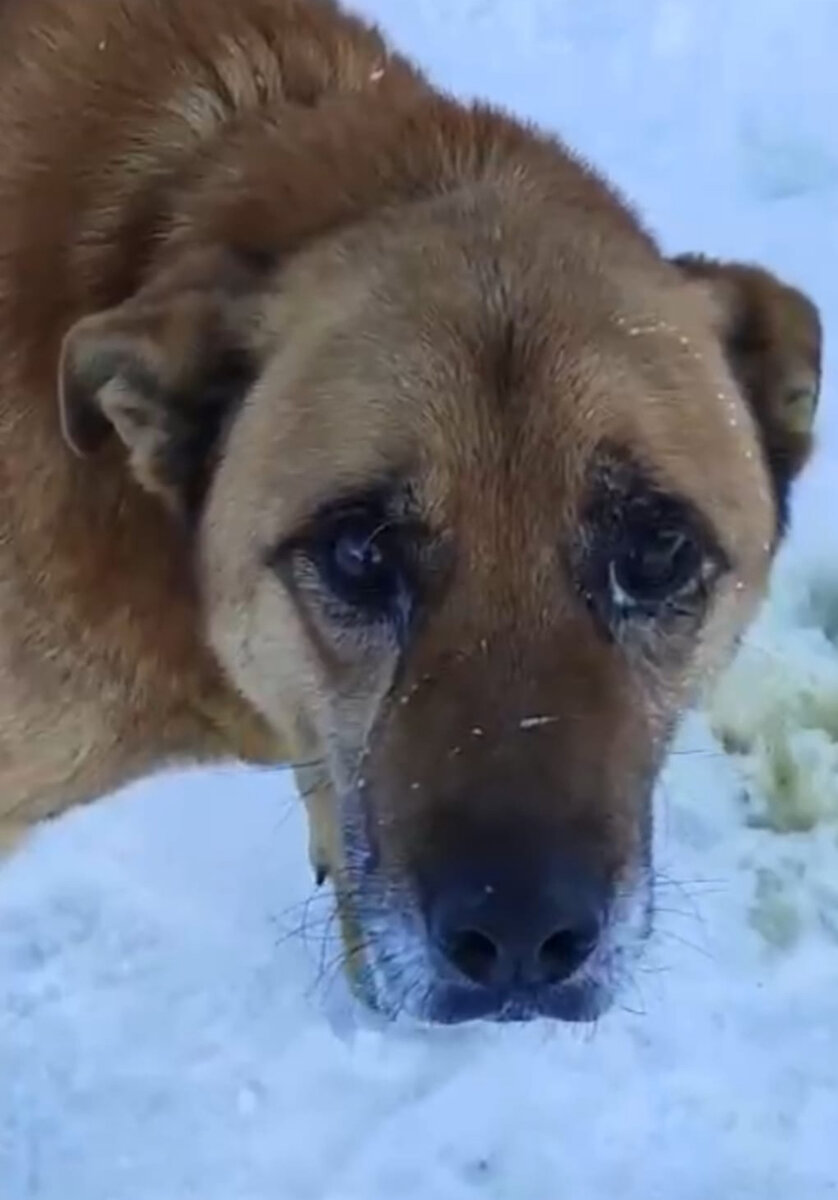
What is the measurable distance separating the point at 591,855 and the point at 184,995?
161cm

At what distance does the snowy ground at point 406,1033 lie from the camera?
11.8ft

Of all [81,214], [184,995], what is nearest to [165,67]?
[81,214]

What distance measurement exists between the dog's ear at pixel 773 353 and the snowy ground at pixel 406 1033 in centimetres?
102

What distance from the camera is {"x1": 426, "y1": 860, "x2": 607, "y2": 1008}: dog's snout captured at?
231cm

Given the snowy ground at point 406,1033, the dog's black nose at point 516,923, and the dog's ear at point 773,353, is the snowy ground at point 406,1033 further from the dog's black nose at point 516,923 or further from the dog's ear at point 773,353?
the dog's black nose at point 516,923

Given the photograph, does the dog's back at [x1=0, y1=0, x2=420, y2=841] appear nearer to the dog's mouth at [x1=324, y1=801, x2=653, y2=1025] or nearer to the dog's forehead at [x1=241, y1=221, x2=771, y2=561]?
the dog's forehead at [x1=241, y1=221, x2=771, y2=561]

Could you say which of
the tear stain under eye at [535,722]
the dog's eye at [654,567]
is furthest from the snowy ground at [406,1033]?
the tear stain under eye at [535,722]

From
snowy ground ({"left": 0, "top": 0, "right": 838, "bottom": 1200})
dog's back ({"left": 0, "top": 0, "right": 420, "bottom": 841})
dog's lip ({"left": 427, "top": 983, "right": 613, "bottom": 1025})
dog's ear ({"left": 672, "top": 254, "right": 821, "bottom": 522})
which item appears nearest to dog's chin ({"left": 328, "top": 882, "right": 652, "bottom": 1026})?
dog's lip ({"left": 427, "top": 983, "right": 613, "bottom": 1025})

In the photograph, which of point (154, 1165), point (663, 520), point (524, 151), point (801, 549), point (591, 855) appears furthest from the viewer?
point (801, 549)

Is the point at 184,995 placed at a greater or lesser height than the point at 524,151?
lesser

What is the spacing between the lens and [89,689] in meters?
3.03

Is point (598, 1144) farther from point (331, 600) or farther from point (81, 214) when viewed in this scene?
point (81, 214)

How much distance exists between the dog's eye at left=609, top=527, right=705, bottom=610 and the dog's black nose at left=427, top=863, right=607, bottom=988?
37cm

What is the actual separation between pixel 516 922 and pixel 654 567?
0.48 m
